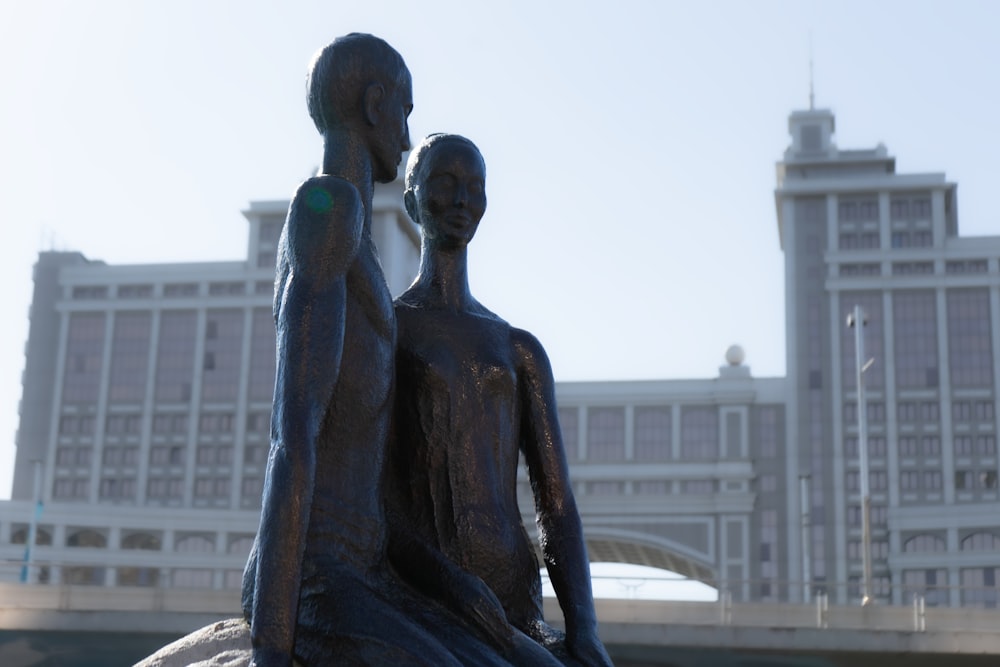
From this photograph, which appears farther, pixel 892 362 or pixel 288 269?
pixel 892 362

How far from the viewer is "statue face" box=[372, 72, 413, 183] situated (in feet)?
13.3

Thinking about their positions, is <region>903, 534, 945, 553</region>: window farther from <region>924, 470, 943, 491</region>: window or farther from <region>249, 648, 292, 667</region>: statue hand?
Result: <region>249, 648, 292, 667</region>: statue hand

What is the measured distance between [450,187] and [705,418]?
73.5 m

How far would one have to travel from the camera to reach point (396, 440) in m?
4.05

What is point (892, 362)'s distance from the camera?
78.7m

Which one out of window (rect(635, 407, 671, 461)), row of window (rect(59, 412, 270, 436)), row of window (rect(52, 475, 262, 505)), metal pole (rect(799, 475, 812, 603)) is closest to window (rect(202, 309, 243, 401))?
row of window (rect(59, 412, 270, 436))

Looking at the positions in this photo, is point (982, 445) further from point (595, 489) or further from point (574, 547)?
point (574, 547)

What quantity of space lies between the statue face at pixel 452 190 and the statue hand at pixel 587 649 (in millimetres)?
1149

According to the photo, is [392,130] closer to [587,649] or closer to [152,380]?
[587,649]

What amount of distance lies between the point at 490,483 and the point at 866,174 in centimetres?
8066

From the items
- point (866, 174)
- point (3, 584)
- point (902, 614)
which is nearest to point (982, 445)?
point (866, 174)

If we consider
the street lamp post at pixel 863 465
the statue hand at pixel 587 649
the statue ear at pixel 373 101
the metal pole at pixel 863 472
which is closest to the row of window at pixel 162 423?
the street lamp post at pixel 863 465

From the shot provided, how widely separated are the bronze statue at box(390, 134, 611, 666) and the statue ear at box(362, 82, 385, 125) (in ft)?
0.72

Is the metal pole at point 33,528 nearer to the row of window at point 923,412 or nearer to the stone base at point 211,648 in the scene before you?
the row of window at point 923,412
